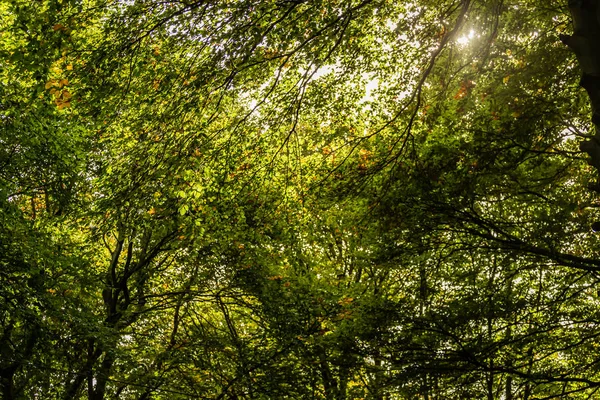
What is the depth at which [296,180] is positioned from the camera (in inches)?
337

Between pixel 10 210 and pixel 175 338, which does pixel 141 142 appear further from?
pixel 175 338

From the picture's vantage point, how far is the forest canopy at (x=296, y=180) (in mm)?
5867

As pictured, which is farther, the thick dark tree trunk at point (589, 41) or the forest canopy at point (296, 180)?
the forest canopy at point (296, 180)

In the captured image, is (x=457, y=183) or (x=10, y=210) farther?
(x=10, y=210)

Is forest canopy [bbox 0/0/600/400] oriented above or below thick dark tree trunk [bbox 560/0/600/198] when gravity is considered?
above

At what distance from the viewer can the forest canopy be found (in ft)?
19.2

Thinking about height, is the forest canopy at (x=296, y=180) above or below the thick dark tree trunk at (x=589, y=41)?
above

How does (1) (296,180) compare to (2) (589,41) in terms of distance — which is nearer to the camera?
(2) (589,41)

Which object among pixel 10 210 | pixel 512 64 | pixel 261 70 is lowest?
pixel 261 70

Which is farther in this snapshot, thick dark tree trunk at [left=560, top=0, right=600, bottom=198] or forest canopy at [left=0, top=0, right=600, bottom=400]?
forest canopy at [left=0, top=0, right=600, bottom=400]

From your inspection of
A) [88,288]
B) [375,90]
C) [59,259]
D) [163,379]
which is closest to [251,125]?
[375,90]

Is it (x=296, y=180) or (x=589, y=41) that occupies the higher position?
(x=296, y=180)

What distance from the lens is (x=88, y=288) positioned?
11.2 meters

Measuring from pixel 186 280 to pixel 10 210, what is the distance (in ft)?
18.3
